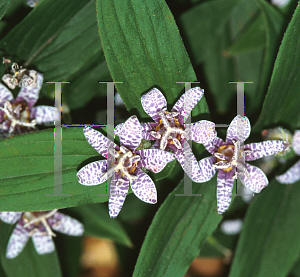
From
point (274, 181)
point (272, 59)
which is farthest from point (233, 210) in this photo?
point (272, 59)

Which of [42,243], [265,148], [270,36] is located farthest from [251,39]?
[42,243]

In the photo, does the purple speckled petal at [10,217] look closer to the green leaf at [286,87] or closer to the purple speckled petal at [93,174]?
the purple speckled petal at [93,174]

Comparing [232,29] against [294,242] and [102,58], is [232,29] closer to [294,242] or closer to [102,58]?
[102,58]

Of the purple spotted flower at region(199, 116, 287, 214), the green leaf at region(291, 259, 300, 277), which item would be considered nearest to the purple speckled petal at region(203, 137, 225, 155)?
the purple spotted flower at region(199, 116, 287, 214)

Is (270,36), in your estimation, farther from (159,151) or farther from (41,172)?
(41,172)

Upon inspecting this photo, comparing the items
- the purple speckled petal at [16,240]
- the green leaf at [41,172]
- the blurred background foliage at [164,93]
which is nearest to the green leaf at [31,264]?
the blurred background foliage at [164,93]

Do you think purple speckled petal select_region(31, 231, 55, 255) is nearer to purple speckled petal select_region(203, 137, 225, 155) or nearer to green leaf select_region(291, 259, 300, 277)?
purple speckled petal select_region(203, 137, 225, 155)
